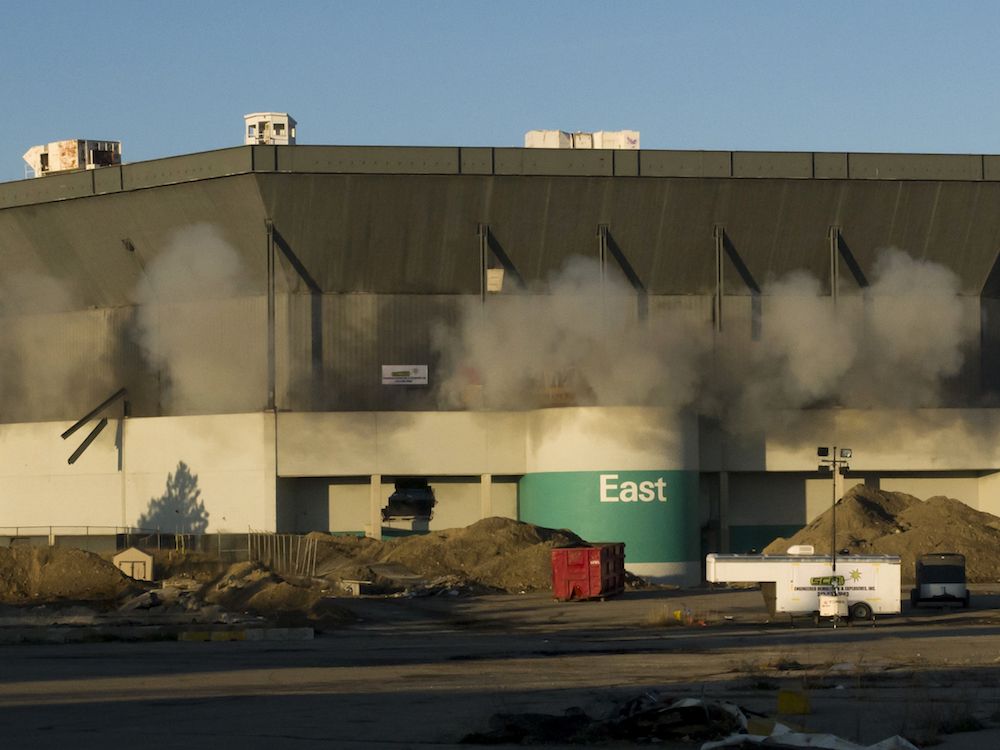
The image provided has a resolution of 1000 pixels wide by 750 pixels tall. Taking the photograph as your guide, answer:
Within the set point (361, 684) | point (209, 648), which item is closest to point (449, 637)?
point (209, 648)

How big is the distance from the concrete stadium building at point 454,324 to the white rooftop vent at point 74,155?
366 centimetres

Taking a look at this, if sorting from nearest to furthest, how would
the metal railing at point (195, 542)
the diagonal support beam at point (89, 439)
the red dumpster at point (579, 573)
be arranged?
the red dumpster at point (579, 573), the metal railing at point (195, 542), the diagonal support beam at point (89, 439)

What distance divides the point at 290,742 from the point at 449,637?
64.5ft

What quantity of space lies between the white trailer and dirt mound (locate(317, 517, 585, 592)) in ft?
51.8

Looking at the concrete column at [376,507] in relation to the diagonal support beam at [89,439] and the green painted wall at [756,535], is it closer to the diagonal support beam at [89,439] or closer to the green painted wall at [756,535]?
the diagonal support beam at [89,439]

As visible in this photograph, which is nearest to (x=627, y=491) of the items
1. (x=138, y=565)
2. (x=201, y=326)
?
(x=138, y=565)

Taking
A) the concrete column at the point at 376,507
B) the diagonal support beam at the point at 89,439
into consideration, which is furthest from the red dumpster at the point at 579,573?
the diagonal support beam at the point at 89,439

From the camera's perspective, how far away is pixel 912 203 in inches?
2618

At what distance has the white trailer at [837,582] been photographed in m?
41.5

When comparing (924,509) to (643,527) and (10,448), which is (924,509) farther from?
(10,448)

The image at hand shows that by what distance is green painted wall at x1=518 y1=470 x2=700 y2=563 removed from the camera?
6256cm

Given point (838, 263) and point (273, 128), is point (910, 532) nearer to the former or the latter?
point (838, 263)

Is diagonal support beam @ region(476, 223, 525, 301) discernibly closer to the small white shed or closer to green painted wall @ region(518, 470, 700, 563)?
green painted wall @ region(518, 470, 700, 563)

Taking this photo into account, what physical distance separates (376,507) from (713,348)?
16.1 metres
